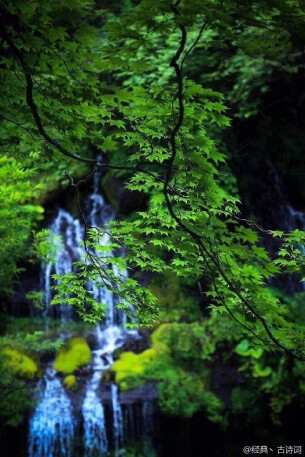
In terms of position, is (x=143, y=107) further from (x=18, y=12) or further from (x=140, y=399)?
(x=140, y=399)

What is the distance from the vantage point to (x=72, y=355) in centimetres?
922

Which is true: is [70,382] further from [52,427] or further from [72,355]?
[52,427]

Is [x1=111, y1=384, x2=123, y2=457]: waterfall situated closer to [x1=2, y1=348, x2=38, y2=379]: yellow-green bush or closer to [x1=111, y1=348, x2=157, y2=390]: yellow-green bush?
[x1=111, y1=348, x2=157, y2=390]: yellow-green bush

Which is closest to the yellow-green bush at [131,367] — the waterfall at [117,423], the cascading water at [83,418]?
the cascading water at [83,418]

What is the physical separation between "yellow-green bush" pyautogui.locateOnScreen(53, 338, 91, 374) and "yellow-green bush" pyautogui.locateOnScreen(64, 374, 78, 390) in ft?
0.86

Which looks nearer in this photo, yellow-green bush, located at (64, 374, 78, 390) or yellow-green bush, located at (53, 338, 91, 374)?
yellow-green bush, located at (64, 374, 78, 390)

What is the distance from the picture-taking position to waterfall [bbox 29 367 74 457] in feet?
24.2

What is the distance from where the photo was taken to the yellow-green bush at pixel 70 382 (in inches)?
329

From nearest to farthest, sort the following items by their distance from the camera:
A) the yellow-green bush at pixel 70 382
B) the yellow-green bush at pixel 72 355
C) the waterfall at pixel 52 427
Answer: the waterfall at pixel 52 427
the yellow-green bush at pixel 70 382
the yellow-green bush at pixel 72 355

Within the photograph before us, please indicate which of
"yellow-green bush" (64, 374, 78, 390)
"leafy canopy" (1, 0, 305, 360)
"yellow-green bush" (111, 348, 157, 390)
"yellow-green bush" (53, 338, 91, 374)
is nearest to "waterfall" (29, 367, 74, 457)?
"yellow-green bush" (64, 374, 78, 390)

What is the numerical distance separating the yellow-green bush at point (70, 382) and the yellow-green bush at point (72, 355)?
0.86 feet

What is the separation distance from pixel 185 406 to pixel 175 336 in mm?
1431

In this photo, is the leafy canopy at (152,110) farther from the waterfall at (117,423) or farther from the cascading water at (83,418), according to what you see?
the waterfall at (117,423)

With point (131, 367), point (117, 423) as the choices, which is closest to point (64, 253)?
point (131, 367)
